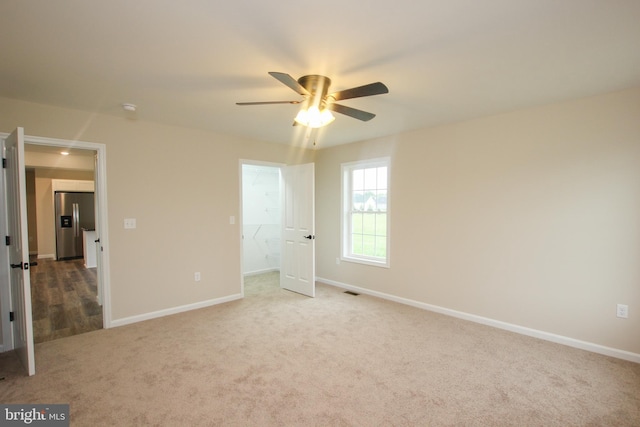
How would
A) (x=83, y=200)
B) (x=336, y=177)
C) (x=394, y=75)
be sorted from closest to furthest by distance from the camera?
(x=394, y=75) < (x=336, y=177) < (x=83, y=200)

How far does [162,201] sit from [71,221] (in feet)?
19.1

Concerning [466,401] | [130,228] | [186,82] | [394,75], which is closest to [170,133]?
[130,228]

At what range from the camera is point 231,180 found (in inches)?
173

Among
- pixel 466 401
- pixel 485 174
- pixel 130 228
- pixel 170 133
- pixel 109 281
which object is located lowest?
pixel 466 401

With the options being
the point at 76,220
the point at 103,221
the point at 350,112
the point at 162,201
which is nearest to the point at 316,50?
the point at 350,112

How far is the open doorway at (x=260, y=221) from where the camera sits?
6250 millimetres

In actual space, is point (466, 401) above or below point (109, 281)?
below

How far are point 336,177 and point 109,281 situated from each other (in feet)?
11.2

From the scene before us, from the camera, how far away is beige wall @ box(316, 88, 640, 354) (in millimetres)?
2742

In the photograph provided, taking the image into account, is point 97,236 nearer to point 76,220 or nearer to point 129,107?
point 129,107

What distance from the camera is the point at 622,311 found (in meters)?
2.74

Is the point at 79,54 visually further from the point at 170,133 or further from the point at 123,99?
the point at 170,133

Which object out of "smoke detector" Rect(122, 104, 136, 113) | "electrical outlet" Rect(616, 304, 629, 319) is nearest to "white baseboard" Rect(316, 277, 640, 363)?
"electrical outlet" Rect(616, 304, 629, 319)

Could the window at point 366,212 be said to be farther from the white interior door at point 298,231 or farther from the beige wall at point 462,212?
the white interior door at point 298,231
